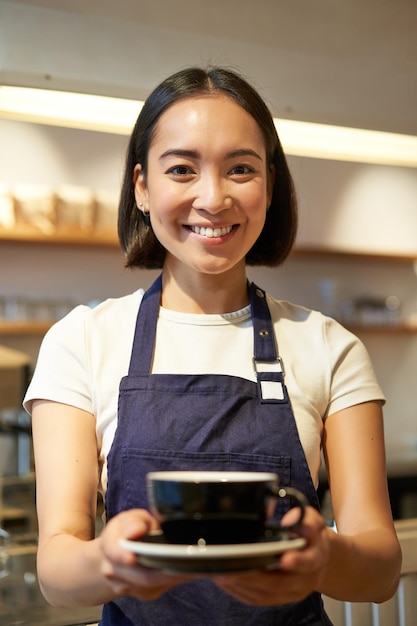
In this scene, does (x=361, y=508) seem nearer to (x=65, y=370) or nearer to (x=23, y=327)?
(x=65, y=370)

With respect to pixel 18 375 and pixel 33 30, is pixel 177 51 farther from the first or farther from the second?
pixel 18 375

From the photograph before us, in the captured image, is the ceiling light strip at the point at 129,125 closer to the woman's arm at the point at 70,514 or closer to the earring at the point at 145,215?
the earring at the point at 145,215

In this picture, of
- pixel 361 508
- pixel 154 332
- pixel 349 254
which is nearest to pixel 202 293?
pixel 154 332

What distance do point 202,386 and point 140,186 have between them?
0.37 metres

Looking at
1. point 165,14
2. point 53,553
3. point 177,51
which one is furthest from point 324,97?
point 53,553

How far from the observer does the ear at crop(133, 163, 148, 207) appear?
1413 mm

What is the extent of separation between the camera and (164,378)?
1317 millimetres

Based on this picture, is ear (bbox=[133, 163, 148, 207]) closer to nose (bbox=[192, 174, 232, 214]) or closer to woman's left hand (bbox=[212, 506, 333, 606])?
nose (bbox=[192, 174, 232, 214])

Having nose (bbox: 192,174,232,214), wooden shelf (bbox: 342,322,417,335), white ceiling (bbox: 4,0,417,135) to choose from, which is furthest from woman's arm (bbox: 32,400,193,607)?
wooden shelf (bbox: 342,322,417,335)

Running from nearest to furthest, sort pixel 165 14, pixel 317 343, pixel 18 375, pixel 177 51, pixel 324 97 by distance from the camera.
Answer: pixel 317 343 → pixel 324 97 → pixel 177 51 → pixel 18 375 → pixel 165 14

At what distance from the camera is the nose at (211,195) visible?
1.25m

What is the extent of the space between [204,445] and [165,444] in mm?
59

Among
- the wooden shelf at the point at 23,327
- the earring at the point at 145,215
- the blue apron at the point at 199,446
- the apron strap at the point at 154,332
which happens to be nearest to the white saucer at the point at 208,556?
the blue apron at the point at 199,446

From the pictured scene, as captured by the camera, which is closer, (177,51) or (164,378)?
(164,378)
